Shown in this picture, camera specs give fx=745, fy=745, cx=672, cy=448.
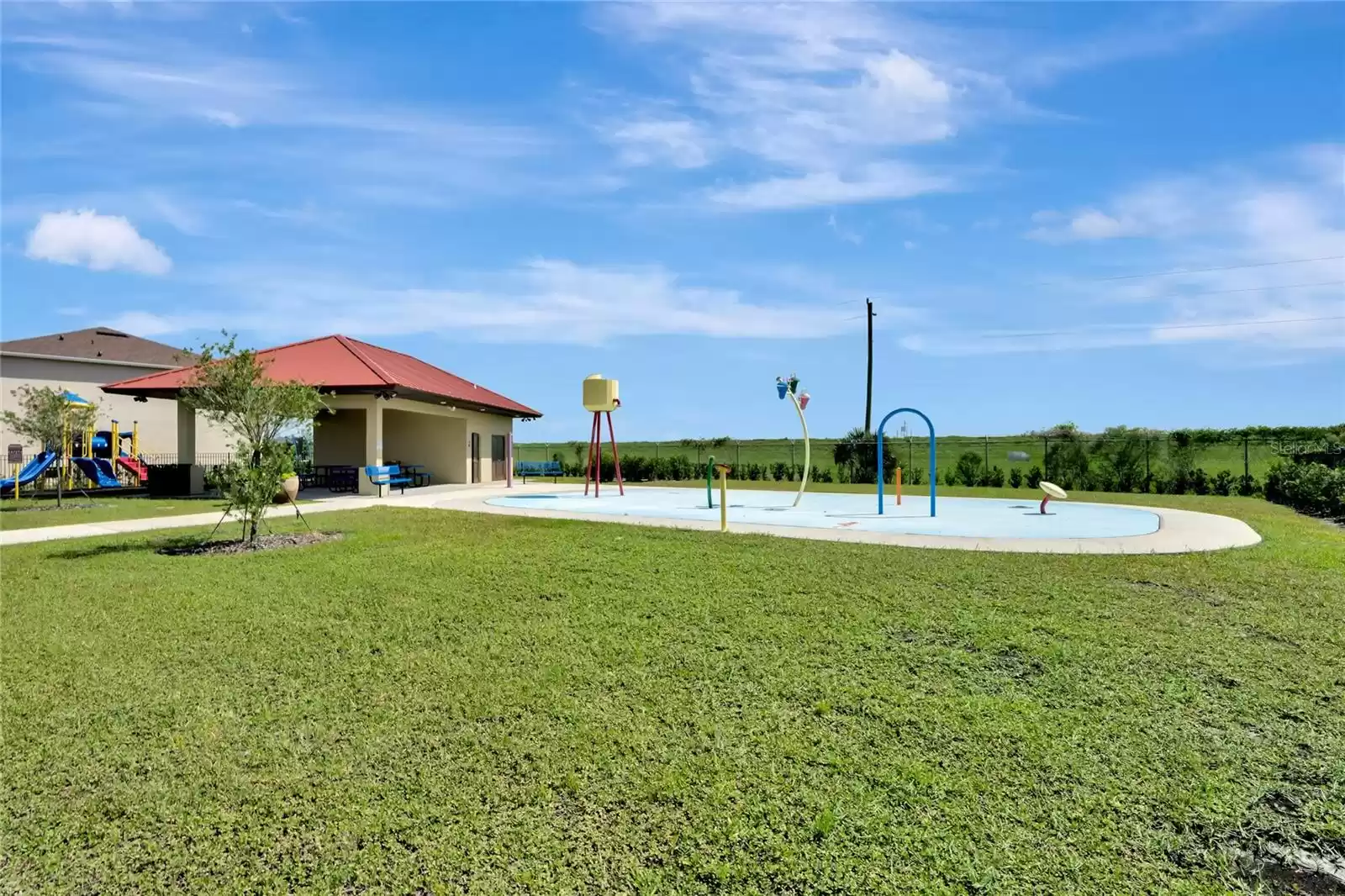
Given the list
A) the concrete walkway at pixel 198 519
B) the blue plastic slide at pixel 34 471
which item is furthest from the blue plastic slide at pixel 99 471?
the concrete walkway at pixel 198 519

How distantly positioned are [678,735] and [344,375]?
18.3 metres

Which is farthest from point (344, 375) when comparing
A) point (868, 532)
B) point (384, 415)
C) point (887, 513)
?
point (868, 532)

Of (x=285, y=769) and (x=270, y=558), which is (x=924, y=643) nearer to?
(x=285, y=769)

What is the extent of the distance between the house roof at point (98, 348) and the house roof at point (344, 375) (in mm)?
6150

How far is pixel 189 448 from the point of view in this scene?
2020 cm

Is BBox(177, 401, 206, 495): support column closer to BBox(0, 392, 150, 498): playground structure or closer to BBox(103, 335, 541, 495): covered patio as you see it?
BBox(103, 335, 541, 495): covered patio

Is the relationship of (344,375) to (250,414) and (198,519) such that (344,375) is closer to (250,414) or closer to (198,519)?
(198,519)

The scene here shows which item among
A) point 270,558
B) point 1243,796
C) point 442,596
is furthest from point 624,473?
point 1243,796

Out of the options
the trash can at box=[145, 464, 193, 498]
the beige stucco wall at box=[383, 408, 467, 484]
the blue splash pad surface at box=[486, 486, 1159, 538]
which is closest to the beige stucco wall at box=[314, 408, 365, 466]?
the beige stucco wall at box=[383, 408, 467, 484]

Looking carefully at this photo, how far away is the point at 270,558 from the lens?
8.79 metres

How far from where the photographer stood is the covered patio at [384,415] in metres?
19.5

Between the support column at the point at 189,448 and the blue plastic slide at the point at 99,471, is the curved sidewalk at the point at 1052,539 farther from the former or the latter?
the blue plastic slide at the point at 99,471

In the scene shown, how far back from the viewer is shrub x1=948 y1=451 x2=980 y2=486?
2434 centimetres

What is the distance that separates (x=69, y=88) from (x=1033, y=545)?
472 inches
